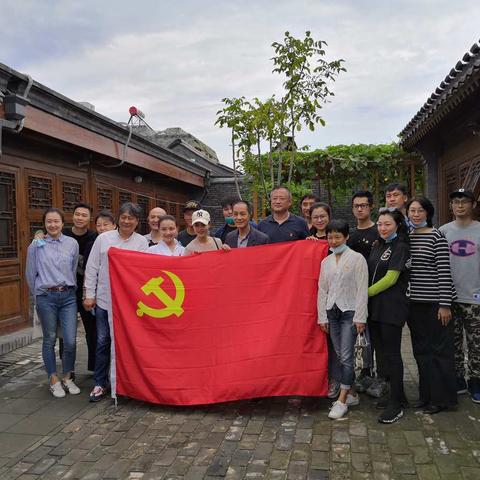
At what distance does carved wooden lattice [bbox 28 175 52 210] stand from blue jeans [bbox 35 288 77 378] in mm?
3166

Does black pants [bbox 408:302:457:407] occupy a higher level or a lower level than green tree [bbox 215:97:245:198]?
lower

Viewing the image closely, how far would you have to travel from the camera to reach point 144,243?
4898 mm

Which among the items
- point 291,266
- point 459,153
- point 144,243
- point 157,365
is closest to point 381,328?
point 291,266

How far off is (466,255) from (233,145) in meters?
5.15

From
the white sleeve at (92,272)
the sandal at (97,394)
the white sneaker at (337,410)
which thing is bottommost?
the white sneaker at (337,410)

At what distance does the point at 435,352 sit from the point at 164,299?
2.37m

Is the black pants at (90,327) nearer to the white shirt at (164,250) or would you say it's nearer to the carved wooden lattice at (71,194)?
the white shirt at (164,250)

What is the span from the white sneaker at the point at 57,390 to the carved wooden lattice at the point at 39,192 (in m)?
3.48

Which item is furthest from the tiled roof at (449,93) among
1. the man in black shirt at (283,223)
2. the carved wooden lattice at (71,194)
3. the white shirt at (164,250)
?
the carved wooden lattice at (71,194)

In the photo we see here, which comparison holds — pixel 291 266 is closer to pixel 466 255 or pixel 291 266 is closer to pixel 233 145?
pixel 466 255

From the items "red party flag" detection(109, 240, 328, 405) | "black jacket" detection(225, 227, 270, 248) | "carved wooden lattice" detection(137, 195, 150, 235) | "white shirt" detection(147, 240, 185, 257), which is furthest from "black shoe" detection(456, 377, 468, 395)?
"carved wooden lattice" detection(137, 195, 150, 235)

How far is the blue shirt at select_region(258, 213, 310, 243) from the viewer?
4.89 meters

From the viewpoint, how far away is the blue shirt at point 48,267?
15.6ft

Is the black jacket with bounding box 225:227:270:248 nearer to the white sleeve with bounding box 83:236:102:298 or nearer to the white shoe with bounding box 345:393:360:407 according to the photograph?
the white sleeve with bounding box 83:236:102:298
